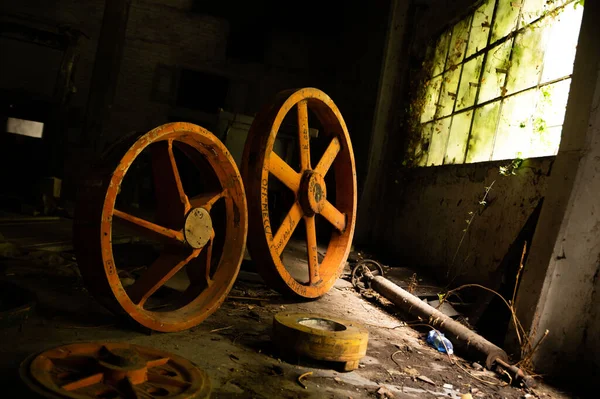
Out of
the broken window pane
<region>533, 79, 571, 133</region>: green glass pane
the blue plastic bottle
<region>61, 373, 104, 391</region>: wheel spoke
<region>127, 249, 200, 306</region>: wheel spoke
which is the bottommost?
the blue plastic bottle

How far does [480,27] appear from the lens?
604 centimetres

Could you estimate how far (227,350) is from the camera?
2.63 m

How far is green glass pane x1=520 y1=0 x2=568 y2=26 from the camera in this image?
14.8 ft

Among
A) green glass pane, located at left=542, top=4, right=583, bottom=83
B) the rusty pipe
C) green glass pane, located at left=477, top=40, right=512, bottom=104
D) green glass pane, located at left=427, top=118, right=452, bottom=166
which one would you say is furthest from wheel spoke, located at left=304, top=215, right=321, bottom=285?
green glass pane, located at left=427, top=118, right=452, bottom=166

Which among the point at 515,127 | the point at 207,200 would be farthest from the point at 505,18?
the point at 207,200

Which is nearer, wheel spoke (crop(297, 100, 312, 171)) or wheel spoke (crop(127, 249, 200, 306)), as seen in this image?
wheel spoke (crop(127, 249, 200, 306))

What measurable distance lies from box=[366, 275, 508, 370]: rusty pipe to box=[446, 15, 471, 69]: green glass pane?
12.3 feet

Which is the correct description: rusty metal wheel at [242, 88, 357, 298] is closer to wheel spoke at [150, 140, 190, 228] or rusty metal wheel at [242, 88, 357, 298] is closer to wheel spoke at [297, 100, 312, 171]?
wheel spoke at [297, 100, 312, 171]

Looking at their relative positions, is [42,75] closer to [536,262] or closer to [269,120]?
[269,120]

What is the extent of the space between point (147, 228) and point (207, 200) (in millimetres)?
529

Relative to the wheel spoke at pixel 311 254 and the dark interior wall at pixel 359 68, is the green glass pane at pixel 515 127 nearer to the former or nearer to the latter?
the wheel spoke at pixel 311 254

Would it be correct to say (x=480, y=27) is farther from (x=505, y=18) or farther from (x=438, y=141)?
(x=438, y=141)

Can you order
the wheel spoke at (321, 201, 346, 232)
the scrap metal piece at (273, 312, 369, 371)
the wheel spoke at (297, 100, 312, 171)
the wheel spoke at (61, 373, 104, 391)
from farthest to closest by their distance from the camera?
1. the wheel spoke at (321, 201, 346, 232)
2. the wheel spoke at (297, 100, 312, 171)
3. the scrap metal piece at (273, 312, 369, 371)
4. the wheel spoke at (61, 373, 104, 391)

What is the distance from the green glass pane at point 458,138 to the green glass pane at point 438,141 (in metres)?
0.14
